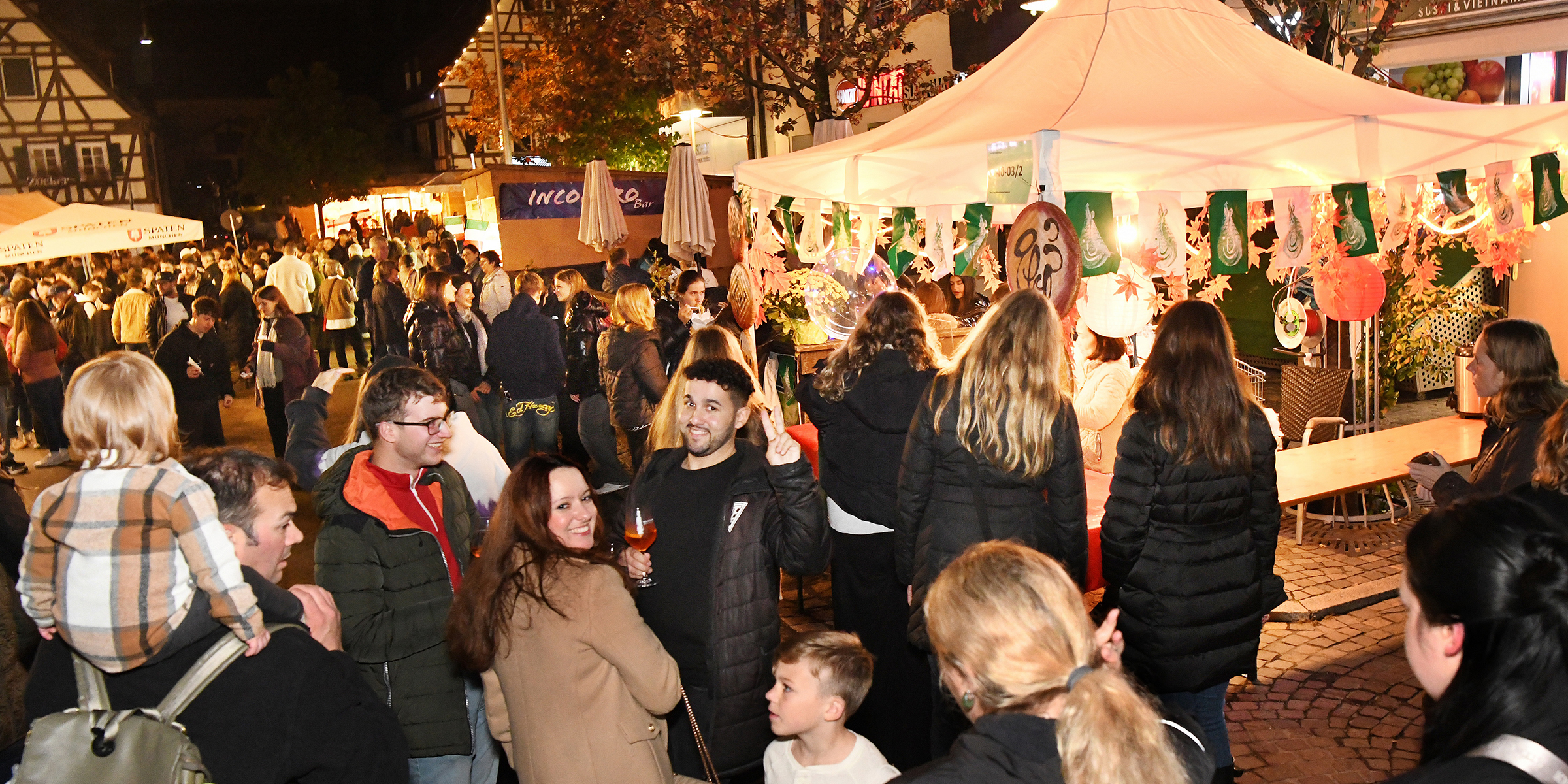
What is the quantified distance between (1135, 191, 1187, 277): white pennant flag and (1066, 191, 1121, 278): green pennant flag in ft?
0.67

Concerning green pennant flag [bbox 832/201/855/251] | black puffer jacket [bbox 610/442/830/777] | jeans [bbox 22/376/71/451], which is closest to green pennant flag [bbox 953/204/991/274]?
green pennant flag [bbox 832/201/855/251]

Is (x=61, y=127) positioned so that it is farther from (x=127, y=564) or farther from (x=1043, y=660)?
(x=1043, y=660)

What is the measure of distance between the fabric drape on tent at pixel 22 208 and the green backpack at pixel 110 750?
389 inches

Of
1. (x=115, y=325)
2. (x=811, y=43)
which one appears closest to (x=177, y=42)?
(x=115, y=325)

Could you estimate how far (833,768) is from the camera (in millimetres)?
2941

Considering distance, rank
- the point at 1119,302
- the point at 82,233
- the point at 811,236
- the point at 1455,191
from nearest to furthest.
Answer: the point at 1455,191
the point at 1119,302
the point at 811,236
the point at 82,233

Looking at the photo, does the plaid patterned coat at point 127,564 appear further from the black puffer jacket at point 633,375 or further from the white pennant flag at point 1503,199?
the white pennant flag at point 1503,199

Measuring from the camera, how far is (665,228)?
378 inches

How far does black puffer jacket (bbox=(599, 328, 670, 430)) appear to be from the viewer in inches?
292

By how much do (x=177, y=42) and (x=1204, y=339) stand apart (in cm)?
6326

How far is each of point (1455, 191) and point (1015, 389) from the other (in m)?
3.03

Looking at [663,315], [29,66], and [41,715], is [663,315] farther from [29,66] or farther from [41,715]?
[29,66]

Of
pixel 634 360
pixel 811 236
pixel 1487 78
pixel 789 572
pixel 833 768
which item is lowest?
pixel 833 768

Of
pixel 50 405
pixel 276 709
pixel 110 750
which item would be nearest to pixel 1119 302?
pixel 276 709
